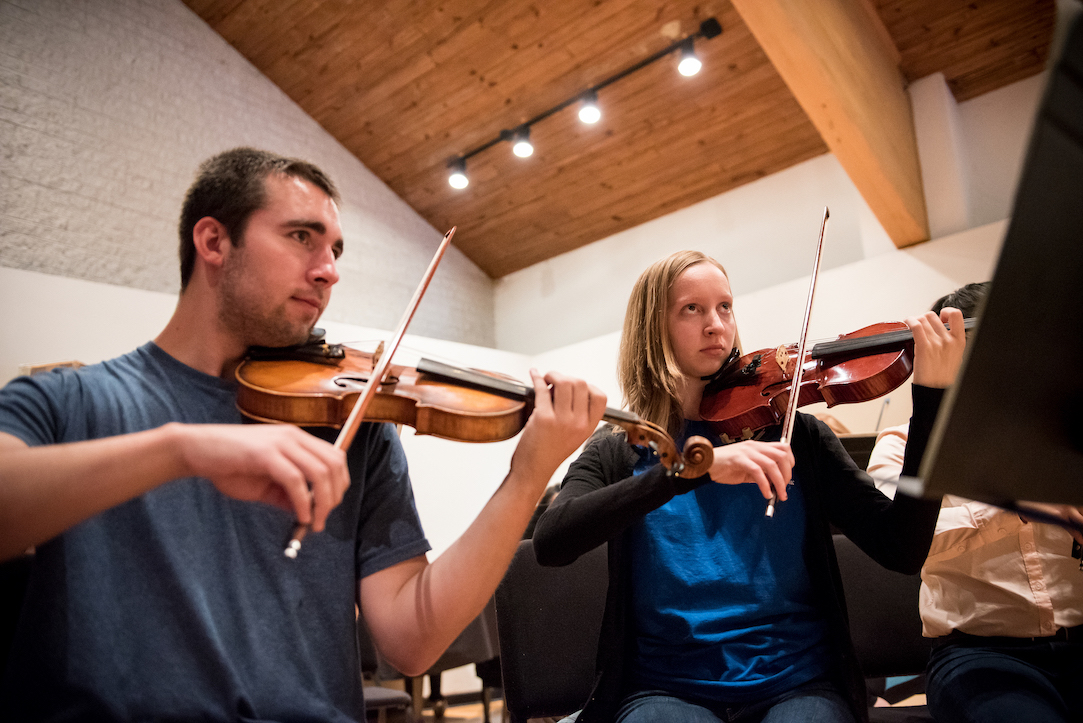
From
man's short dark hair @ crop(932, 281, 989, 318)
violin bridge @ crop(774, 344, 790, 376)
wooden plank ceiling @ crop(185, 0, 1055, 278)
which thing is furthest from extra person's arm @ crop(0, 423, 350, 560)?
wooden plank ceiling @ crop(185, 0, 1055, 278)

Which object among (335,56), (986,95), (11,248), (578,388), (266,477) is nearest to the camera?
(266,477)

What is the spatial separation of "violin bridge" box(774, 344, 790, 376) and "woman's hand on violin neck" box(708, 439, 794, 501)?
60 cm

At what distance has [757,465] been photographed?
3.72 ft

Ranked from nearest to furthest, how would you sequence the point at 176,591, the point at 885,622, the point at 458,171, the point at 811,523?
the point at 176,591 → the point at 811,523 → the point at 885,622 → the point at 458,171

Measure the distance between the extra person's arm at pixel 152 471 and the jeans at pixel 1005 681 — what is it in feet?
3.68

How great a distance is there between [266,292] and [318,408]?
9.2 inches

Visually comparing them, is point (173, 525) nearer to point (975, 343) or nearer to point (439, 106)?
point (975, 343)

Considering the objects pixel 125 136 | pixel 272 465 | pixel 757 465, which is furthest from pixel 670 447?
pixel 125 136

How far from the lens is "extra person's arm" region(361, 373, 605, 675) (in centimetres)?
107

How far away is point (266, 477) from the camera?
30.5 inches

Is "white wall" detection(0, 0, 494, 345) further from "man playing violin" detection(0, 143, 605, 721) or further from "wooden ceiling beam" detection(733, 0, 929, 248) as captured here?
"wooden ceiling beam" detection(733, 0, 929, 248)

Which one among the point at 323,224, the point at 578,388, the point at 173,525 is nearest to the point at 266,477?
the point at 173,525

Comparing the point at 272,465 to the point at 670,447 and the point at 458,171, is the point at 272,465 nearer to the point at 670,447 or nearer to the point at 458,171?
the point at 670,447

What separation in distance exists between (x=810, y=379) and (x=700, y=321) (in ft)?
1.05
